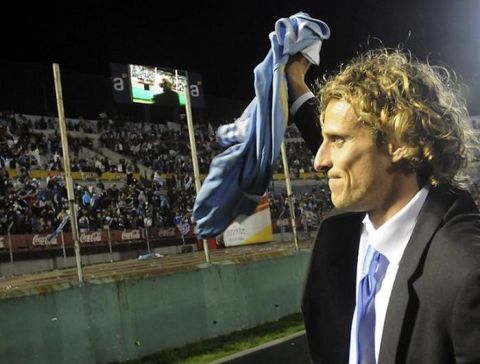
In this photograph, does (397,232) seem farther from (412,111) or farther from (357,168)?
(412,111)

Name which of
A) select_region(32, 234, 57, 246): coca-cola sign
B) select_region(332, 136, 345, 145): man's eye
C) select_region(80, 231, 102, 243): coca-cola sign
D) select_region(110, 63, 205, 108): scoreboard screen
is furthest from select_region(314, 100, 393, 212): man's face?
select_region(110, 63, 205, 108): scoreboard screen

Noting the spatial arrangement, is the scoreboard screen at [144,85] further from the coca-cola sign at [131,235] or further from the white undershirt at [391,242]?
the white undershirt at [391,242]

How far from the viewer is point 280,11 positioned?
24734mm

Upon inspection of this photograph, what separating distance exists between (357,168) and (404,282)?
1.01 ft

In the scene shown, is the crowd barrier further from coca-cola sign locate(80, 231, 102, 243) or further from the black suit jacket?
the black suit jacket

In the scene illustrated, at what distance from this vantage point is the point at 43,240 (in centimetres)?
1553

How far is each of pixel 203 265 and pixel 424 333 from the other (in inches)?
218

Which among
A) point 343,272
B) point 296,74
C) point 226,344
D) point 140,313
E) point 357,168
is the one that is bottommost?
point 226,344

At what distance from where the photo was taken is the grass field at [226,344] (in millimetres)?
5869

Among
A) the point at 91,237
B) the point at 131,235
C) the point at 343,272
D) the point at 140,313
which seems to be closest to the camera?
the point at 343,272

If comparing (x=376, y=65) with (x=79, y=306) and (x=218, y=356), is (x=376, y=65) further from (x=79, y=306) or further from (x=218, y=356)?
(x=218, y=356)

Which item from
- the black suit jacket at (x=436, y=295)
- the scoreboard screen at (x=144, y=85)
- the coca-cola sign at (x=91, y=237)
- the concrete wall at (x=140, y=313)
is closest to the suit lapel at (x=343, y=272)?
the black suit jacket at (x=436, y=295)

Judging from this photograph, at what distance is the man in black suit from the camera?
1.25 metres

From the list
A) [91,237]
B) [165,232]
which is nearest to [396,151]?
[91,237]
